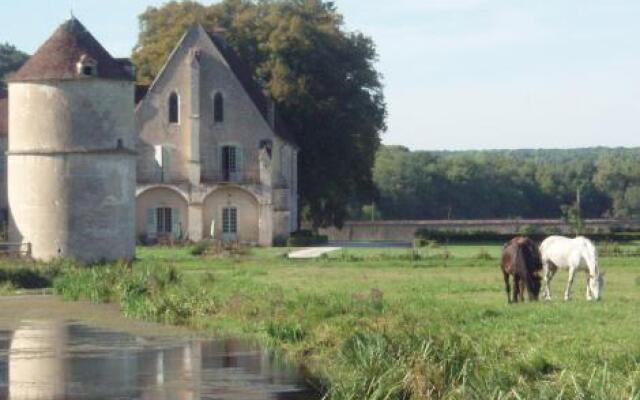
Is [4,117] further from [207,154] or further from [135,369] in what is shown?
[135,369]

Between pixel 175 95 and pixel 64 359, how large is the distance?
43866mm

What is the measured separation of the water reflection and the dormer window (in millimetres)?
24037

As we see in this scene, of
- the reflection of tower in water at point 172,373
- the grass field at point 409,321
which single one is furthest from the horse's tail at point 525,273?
the reflection of tower in water at point 172,373

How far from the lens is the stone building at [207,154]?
6825 centimetres

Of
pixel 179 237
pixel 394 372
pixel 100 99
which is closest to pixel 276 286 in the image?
pixel 394 372

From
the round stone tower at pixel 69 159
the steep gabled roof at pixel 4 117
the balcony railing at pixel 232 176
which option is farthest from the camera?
the steep gabled roof at pixel 4 117

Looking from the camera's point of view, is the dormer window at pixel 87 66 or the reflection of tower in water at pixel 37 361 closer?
the reflection of tower in water at pixel 37 361

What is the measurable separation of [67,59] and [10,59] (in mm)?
68442

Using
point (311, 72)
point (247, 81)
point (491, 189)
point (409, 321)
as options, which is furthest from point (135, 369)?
point (491, 189)

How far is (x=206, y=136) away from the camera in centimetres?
6931

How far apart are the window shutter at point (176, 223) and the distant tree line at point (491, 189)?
172 ft

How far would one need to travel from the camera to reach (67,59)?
177ft

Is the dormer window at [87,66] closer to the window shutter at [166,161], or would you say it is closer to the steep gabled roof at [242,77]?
the steep gabled roof at [242,77]

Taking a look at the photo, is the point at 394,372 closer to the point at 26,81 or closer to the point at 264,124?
the point at 26,81
